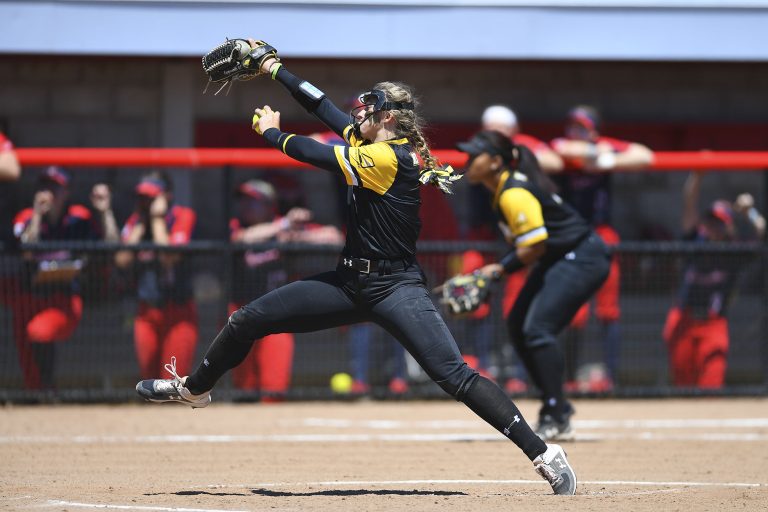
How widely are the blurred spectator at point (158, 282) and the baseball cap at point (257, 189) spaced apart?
21.8 inches

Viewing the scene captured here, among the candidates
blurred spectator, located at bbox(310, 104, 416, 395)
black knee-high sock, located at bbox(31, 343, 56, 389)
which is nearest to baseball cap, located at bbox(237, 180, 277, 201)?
blurred spectator, located at bbox(310, 104, 416, 395)

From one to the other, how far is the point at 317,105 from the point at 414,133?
20.6 inches

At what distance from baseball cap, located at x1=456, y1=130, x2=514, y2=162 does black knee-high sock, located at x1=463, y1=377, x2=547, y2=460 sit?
2.57m

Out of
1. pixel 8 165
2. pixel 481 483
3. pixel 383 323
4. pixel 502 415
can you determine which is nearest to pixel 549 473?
pixel 502 415

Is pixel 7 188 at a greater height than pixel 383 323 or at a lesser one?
greater

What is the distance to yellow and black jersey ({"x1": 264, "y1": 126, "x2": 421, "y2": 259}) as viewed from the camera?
6.16m

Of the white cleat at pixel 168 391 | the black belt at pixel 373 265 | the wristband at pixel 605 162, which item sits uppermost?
the wristband at pixel 605 162

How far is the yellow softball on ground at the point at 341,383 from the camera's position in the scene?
1073 cm

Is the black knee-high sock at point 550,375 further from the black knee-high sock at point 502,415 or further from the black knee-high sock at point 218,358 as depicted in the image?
the black knee-high sock at point 218,358

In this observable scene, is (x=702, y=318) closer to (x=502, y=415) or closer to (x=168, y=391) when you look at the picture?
(x=502, y=415)

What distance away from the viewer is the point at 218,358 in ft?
21.6

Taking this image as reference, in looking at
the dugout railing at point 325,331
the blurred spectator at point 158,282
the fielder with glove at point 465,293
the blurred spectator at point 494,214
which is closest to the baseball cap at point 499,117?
the blurred spectator at point 494,214

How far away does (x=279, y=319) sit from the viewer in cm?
645

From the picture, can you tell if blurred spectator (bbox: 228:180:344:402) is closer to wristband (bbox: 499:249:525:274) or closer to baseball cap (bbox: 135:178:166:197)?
baseball cap (bbox: 135:178:166:197)
